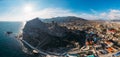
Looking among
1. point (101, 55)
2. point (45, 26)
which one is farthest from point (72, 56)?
point (45, 26)

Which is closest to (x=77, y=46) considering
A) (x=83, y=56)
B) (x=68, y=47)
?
(x=68, y=47)

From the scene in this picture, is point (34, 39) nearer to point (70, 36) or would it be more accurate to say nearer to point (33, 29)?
point (33, 29)

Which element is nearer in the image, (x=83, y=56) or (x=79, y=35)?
(x=83, y=56)

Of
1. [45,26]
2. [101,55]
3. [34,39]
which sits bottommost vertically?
[101,55]

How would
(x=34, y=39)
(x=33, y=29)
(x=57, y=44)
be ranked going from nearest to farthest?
(x=57, y=44) → (x=34, y=39) → (x=33, y=29)

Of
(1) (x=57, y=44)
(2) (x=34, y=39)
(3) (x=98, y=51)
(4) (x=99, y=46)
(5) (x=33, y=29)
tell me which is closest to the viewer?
(3) (x=98, y=51)

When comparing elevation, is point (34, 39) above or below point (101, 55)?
above

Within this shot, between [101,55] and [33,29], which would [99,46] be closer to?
[101,55]
